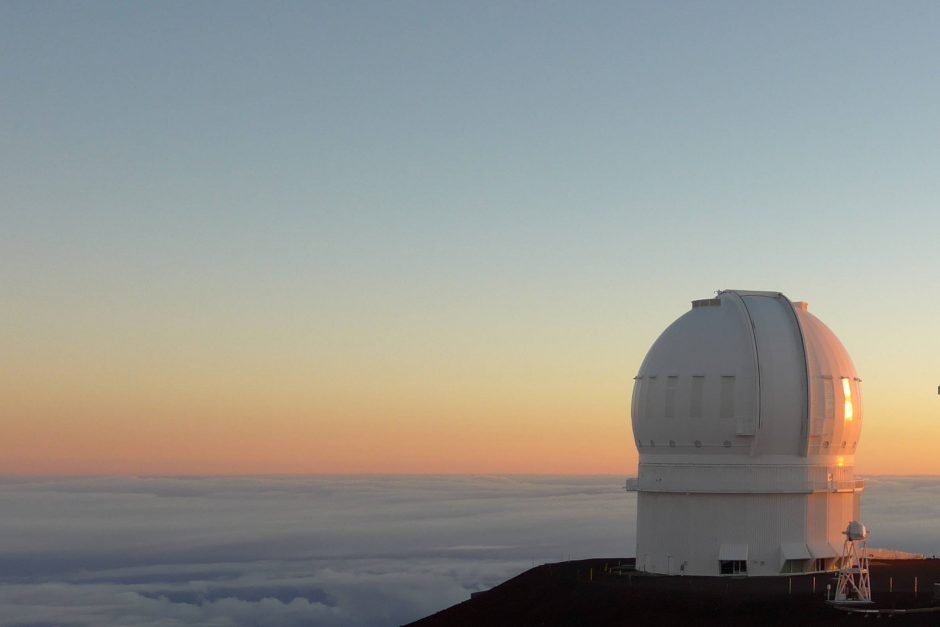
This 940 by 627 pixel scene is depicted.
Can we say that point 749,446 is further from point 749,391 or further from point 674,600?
point 674,600

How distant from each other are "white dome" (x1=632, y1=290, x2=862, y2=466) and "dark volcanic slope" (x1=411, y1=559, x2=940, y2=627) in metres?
5.16

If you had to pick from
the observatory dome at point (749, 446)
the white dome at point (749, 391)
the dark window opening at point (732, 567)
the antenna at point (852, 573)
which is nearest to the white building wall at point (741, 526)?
the observatory dome at point (749, 446)

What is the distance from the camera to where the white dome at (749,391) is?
48344mm

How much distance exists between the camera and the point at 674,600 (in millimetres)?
43281

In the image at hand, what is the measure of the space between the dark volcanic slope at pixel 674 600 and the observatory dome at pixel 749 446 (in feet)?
4.84

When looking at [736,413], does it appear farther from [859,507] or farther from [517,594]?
[517,594]

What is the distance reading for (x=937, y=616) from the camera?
125 feet

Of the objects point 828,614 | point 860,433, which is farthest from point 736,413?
point 828,614

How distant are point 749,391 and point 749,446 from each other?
2189 mm

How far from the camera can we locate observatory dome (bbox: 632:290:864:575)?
4828 centimetres

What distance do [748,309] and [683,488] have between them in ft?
25.9

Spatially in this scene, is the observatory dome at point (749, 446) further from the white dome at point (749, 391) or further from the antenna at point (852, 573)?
the antenna at point (852, 573)

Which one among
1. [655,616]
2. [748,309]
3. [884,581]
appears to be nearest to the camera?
[655,616]

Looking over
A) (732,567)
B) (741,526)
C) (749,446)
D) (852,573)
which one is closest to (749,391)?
(749,446)
